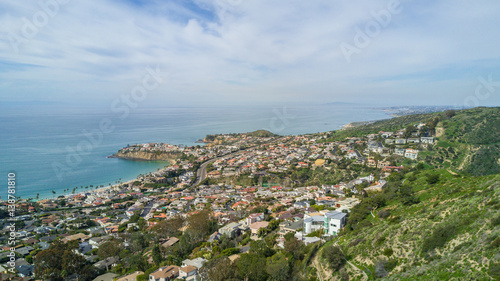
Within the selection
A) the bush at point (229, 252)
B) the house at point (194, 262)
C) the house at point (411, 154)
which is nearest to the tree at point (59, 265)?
the house at point (194, 262)

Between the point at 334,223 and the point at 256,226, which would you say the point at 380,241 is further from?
the point at 256,226

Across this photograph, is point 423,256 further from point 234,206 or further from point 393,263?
point 234,206

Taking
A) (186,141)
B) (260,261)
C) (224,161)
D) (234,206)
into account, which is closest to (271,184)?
(234,206)

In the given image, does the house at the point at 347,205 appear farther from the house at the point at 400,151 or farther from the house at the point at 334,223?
the house at the point at 400,151

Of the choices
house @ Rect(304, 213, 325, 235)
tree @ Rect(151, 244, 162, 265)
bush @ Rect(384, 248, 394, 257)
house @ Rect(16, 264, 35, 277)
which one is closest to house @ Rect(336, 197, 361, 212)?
house @ Rect(304, 213, 325, 235)

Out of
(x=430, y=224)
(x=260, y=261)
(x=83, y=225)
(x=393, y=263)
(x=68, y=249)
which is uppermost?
(x=430, y=224)

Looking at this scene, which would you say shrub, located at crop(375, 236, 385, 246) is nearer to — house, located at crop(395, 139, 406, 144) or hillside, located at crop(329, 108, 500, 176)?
hillside, located at crop(329, 108, 500, 176)
